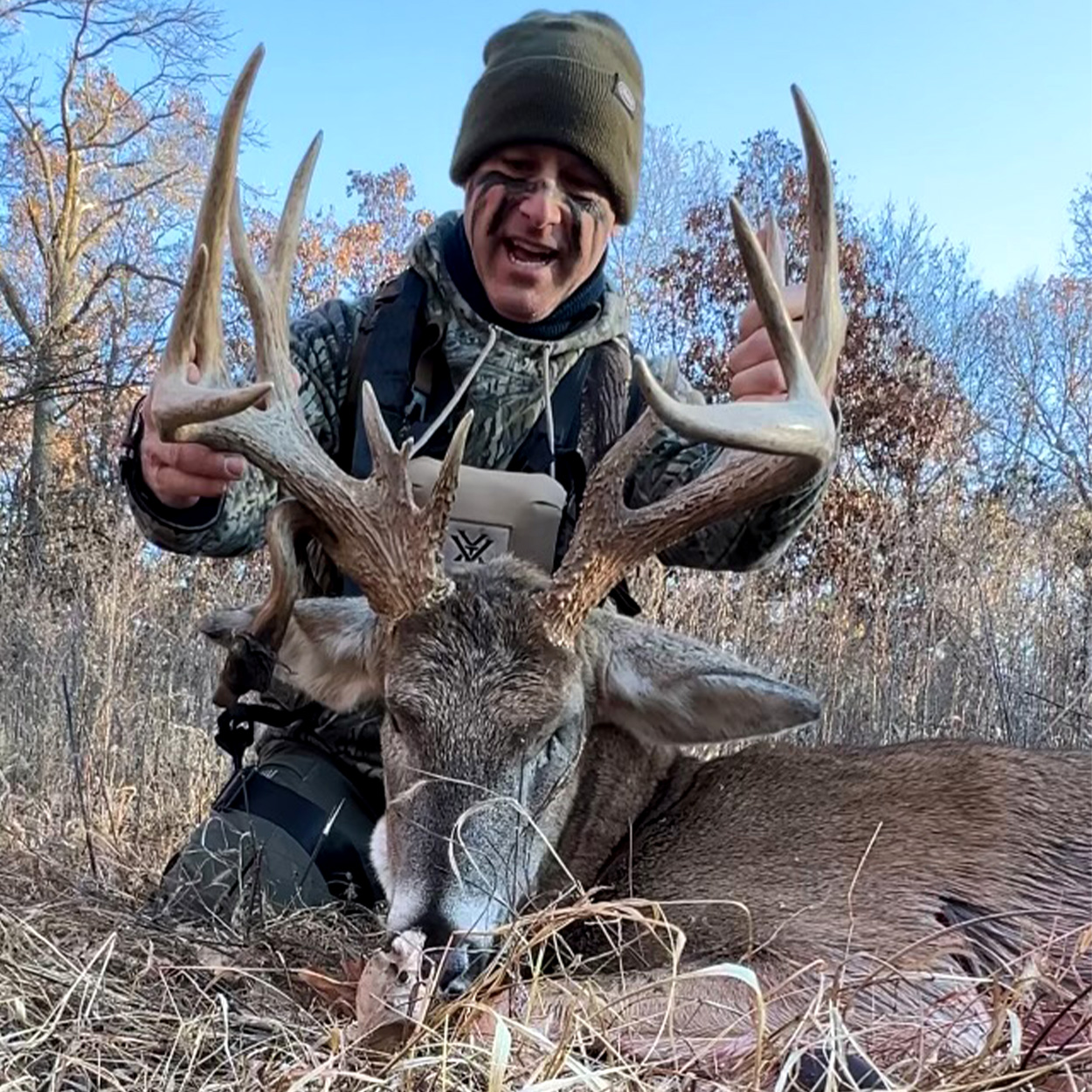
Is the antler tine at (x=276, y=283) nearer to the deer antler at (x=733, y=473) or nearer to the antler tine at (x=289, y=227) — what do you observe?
the antler tine at (x=289, y=227)

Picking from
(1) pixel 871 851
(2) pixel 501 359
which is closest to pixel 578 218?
(2) pixel 501 359

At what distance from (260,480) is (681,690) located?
1.57 metres

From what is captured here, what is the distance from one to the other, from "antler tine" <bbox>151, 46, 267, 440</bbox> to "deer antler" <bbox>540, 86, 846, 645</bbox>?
0.99m

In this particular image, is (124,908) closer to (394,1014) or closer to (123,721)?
(394,1014)

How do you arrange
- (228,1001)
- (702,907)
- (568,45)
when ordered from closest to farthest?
(228,1001)
(702,907)
(568,45)

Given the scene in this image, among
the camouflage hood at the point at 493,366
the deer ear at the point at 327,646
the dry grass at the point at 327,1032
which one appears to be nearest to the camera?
the dry grass at the point at 327,1032

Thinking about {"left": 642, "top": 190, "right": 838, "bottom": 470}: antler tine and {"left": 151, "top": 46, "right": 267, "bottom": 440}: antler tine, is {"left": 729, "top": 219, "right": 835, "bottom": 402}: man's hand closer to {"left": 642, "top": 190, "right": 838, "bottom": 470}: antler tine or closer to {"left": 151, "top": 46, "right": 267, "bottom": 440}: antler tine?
{"left": 642, "top": 190, "right": 838, "bottom": 470}: antler tine

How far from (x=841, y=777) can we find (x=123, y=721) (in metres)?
4.39

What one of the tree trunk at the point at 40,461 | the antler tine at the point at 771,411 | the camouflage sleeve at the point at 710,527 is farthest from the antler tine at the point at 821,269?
the tree trunk at the point at 40,461

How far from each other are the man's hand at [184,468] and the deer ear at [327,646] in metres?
0.35

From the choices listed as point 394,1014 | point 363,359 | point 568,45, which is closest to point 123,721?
point 363,359

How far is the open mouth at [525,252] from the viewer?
451cm

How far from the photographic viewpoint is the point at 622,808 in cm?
349

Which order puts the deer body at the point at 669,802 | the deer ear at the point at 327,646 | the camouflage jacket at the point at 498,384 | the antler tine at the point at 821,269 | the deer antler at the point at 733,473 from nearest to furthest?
the deer body at the point at 669,802 → the deer antler at the point at 733,473 → the antler tine at the point at 821,269 → the deer ear at the point at 327,646 → the camouflage jacket at the point at 498,384
